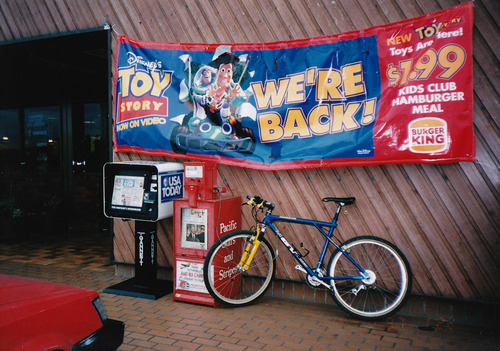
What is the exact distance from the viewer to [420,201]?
15.0 ft

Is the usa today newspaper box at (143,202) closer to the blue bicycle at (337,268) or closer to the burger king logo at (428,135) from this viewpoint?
the blue bicycle at (337,268)

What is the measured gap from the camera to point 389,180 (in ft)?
15.3

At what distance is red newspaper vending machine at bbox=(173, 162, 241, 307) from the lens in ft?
15.6

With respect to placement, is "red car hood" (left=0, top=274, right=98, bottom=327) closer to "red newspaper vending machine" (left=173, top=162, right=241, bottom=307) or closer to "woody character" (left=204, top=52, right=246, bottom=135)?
"red newspaper vending machine" (left=173, top=162, right=241, bottom=307)

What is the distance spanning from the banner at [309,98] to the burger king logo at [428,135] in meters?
0.01

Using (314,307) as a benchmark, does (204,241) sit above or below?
above

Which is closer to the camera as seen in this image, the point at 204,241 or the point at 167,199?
the point at 204,241

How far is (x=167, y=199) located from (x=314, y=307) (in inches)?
92.1

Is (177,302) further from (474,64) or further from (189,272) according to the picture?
(474,64)

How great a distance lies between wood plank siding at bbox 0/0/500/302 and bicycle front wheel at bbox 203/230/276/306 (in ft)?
0.97

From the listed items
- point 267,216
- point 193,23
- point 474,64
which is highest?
point 193,23

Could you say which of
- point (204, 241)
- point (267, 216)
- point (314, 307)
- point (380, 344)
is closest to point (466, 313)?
point (380, 344)

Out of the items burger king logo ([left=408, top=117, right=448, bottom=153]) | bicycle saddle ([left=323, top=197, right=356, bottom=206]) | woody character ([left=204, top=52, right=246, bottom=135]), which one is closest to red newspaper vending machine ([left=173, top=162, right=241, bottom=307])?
woody character ([left=204, top=52, right=246, bottom=135])

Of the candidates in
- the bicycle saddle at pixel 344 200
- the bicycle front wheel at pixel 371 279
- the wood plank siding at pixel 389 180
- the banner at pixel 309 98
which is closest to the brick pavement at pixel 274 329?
the bicycle front wheel at pixel 371 279
